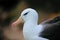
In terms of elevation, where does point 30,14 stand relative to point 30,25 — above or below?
above

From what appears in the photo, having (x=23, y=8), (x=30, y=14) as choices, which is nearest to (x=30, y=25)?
(x=30, y=14)

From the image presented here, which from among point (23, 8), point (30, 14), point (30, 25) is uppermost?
point (23, 8)

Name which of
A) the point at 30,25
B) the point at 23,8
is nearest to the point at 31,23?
the point at 30,25

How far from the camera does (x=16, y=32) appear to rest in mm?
6434

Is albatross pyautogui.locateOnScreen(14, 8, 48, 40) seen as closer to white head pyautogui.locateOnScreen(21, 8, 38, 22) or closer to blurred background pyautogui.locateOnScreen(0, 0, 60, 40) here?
white head pyautogui.locateOnScreen(21, 8, 38, 22)

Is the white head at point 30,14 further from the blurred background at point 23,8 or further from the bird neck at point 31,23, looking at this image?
the blurred background at point 23,8

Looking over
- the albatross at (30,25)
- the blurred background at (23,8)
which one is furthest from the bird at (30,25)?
the blurred background at (23,8)

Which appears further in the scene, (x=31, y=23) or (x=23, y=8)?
(x=23, y=8)

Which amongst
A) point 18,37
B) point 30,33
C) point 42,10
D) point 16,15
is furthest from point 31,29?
point 42,10

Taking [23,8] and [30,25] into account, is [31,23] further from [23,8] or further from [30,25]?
[23,8]

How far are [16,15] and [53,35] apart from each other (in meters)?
2.78

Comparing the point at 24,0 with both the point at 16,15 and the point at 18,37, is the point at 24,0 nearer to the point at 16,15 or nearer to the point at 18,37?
the point at 16,15

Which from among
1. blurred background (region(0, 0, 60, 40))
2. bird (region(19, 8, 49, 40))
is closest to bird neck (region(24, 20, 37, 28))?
bird (region(19, 8, 49, 40))

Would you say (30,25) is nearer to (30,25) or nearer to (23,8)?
(30,25)
